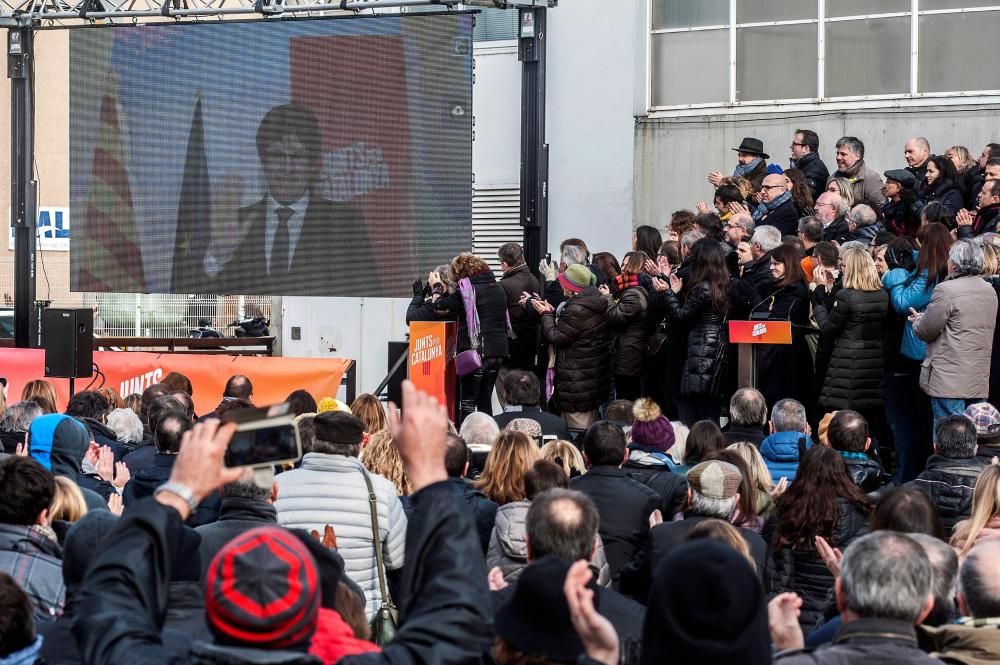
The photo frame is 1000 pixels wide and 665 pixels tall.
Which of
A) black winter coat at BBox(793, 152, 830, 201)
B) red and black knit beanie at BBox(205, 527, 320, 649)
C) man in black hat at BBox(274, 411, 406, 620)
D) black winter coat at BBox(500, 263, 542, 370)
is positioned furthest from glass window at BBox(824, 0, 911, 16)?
red and black knit beanie at BBox(205, 527, 320, 649)

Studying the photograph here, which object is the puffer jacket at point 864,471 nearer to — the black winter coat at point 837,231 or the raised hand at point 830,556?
the raised hand at point 830,556

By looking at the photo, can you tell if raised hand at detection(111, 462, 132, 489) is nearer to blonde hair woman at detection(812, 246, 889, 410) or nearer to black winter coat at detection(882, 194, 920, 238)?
blonde hair woman at detection(812, 246, 889, 410)

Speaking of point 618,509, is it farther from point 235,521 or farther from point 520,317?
point 520,317

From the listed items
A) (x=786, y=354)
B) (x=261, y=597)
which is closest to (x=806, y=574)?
(x=261, y=597)

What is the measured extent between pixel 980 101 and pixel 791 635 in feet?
37.1

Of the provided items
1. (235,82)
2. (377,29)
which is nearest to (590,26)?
(377,29)

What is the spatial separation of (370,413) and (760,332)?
10.0ft

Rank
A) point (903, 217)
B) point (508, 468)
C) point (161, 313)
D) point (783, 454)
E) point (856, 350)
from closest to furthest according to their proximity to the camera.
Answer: point (508, 468), point (783, 454), point (856, 350), point (903, 217), point (161, 313)

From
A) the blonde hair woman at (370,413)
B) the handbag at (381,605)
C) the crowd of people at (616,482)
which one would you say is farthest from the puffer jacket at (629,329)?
the handbag at (381,605)

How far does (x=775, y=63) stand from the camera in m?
14.9

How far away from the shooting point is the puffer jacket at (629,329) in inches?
421

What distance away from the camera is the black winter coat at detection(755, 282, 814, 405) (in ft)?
32.6

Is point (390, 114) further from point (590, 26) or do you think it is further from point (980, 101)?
point (980, 101)

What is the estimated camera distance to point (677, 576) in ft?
9.05
